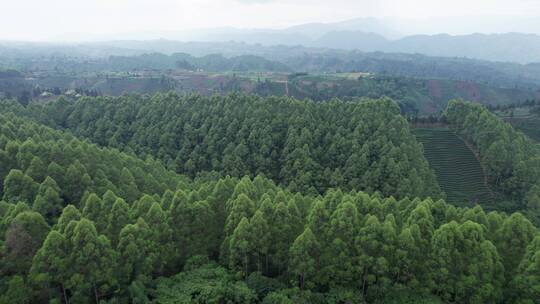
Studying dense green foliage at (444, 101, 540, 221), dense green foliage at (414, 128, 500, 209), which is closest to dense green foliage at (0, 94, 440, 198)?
dense green foliage at (414, 128, 500, 209)

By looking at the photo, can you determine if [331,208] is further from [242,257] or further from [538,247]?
[538,247]

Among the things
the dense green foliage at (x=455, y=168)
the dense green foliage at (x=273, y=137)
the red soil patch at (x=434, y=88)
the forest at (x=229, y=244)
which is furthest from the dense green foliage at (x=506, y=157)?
the red soil patch at (x=434, y=88)

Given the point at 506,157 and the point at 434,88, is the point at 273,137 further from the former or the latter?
the point at 434,88

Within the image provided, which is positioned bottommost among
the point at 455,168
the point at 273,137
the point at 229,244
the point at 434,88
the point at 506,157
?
the point at 455,168

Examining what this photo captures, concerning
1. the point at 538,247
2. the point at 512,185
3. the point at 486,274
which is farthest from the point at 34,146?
the point at 512,185

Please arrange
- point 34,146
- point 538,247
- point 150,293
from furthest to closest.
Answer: point 34,146 < point 538,247 < point 150,293

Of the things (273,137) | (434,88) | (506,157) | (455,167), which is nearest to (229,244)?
(273,137)
